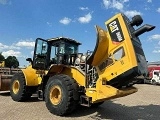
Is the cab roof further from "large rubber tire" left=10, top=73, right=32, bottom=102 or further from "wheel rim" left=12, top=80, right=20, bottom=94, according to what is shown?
"wheel rim" left=12, top=80, right=20, bottom=94

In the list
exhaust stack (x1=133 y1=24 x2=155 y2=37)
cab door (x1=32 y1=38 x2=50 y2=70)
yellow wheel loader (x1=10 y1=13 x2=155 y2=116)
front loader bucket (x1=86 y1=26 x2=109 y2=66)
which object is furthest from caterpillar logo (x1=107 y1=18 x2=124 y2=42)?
cab door (x1=32 y1=38 x2=50 y2=70)

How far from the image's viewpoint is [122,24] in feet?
23.1

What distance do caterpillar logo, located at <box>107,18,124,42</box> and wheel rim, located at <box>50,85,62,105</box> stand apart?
8.42ft

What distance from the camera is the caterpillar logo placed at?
278 inches

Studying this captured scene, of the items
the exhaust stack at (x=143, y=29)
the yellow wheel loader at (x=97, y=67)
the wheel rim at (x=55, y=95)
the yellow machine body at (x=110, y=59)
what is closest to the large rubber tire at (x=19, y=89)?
the yellow wheel loader at (x=97, y=67)

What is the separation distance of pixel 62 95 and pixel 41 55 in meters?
2.91

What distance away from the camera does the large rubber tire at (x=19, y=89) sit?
10656 mm

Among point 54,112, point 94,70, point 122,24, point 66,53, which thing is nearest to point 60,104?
point 54,112

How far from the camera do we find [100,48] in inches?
291

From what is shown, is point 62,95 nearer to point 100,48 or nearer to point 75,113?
point 75,113

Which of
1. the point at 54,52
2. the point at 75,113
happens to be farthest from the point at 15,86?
the point at 75,113

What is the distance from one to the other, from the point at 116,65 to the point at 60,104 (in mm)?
2330

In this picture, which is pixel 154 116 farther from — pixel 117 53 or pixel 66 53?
pixel 66 53

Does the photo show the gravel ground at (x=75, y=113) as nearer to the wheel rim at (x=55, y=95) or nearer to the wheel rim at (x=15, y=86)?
the wheel rim at (x=55, y=95)
